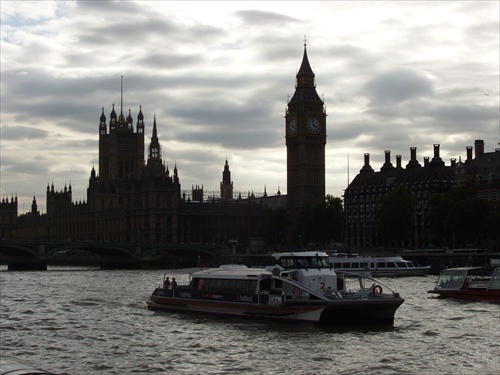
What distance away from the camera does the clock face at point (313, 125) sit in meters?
148

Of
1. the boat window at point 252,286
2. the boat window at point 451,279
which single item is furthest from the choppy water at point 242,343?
the boat window at point 451,279

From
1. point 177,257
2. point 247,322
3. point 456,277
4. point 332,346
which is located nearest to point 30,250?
point 177,257

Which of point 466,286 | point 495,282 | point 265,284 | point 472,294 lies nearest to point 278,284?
point 265,284

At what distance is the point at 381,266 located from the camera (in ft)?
271

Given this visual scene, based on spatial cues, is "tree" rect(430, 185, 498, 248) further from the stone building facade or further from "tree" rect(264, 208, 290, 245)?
"tree" rect(264, 208, 290, 245)

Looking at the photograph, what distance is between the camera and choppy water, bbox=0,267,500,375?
27781 millimetres

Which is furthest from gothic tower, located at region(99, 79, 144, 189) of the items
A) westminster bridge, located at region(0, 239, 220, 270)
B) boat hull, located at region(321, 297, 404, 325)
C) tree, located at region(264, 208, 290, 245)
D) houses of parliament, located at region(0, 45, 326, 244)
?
boat hull, located at region(321, 297, 404, 325)

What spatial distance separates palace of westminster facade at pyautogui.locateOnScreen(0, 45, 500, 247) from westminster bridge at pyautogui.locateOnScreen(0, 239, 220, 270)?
60.2ft

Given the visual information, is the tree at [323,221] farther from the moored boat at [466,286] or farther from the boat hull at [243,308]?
the boat hull at [243,308]

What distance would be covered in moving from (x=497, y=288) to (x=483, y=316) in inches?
348

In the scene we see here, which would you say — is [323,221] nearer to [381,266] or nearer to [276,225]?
[276,225]

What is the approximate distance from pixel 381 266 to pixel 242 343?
51299 millimetres

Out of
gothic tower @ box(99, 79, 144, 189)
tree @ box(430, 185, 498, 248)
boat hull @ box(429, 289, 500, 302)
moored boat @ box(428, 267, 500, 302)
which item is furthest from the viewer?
gothic tower @ box(99, 79, 144, 189)

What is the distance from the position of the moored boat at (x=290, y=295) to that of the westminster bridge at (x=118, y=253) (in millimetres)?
67155
